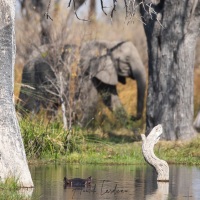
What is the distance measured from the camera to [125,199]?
11.8 meters

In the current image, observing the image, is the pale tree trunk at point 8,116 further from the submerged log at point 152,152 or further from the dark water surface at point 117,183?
the submerged log at point 152,152

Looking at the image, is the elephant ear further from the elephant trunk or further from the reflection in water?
the reflection in water

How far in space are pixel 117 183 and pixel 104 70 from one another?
10143 millimetres

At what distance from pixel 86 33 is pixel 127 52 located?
8.24 ft

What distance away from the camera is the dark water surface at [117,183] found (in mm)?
12086

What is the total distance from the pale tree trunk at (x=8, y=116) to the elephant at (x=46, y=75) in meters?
7.94

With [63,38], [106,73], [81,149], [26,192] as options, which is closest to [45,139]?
[81,149]

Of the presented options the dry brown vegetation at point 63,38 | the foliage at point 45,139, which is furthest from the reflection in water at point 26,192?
→ the dry brown vegetation at point 63,38

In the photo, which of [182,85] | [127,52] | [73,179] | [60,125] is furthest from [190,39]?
[73,179]

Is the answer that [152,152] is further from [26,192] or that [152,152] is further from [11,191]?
[11,191]

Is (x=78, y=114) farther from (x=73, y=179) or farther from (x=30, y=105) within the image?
(x=73, y=179)

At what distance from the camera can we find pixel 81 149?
17359 mm

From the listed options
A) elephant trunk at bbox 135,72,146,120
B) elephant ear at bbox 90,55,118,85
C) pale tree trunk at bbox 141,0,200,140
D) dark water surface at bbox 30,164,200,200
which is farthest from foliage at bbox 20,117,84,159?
elephant trunk at bbox 135,72,146,120

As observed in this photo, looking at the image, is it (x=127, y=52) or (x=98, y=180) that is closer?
(x=98, y=180)
